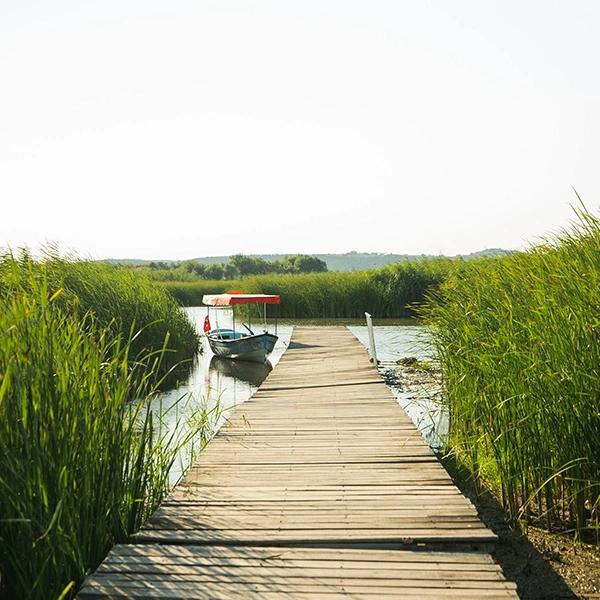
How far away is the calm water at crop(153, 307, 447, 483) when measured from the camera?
8.61 m

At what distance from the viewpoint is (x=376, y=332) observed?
63.7ft

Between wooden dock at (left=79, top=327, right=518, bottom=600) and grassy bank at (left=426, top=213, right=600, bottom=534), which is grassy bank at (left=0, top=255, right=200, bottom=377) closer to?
wooden dock at (left=79, top=327, right=518, bottom=600)

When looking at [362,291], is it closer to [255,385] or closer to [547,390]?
[255,385]

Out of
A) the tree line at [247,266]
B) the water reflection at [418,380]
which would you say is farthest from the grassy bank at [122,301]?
the tree line at [247,266]

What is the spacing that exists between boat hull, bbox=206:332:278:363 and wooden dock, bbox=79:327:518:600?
8595mm

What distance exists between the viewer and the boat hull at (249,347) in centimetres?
1516

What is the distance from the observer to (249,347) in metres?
15.2

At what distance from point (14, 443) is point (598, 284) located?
338cm

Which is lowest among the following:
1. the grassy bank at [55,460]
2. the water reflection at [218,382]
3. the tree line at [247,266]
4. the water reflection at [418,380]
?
the water reflection at [218,382]

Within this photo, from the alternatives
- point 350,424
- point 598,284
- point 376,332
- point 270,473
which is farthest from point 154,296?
point 598,284

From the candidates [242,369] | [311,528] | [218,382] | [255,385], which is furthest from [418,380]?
[311,528]

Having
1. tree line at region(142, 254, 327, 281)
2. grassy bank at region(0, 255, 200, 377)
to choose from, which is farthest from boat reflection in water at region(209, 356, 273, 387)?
tree line at region(142, 254, 327, 281)

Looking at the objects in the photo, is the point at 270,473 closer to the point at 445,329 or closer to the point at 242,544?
the point at 242,544

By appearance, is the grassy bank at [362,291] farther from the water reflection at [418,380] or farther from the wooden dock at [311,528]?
the wooden dock at [311,528]
